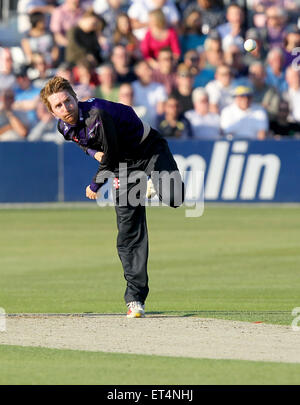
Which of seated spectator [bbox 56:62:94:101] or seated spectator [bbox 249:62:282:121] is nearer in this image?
seated spectator [bbox 56:62:94:101]

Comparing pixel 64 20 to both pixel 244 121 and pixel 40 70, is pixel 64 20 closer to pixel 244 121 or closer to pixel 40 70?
pixel 40 70

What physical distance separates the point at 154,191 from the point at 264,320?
145 centimetres

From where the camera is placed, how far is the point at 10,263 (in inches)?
564

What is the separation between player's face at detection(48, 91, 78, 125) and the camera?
853 centimetres

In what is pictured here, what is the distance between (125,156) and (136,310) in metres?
1.34

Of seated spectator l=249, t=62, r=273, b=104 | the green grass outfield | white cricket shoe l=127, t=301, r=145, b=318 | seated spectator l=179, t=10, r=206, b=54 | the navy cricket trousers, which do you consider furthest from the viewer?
seated spectator l=179, t=10, r=206, b=54

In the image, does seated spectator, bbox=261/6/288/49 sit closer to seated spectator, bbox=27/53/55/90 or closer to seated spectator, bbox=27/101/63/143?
seated spectator, bbox=27/53/55/90

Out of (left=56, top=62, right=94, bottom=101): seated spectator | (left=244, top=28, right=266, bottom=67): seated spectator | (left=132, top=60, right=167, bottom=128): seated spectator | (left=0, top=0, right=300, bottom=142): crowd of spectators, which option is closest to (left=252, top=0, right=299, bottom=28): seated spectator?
(left=0, top=0, right=300, bottom=142): crowd of spectators

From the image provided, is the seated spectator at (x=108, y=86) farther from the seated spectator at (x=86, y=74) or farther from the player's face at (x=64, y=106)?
the player's face at (x=64, y=106)

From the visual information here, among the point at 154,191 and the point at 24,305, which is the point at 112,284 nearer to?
the point at 24,305

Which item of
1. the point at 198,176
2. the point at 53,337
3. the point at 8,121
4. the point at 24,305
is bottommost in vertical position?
the point at 53,337

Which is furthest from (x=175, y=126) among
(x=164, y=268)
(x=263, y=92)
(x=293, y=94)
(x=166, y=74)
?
(x=164, y=268)

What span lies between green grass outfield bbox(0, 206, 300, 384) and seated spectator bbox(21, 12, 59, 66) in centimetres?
356
